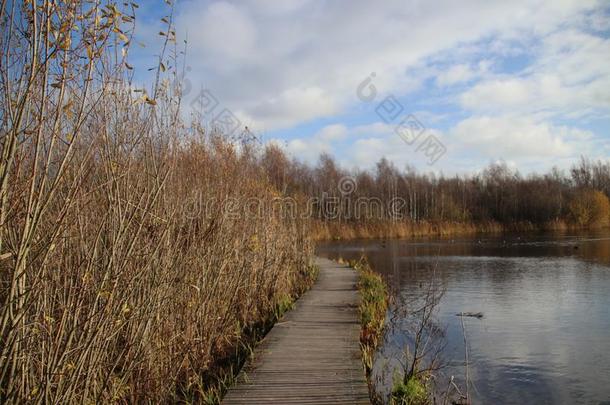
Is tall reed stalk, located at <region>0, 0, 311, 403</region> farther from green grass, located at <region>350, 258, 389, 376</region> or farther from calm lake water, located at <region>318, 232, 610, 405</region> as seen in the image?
calm lake water, located at <region>318, 232, 610, 405</region>

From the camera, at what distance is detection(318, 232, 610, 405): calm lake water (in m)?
5.69

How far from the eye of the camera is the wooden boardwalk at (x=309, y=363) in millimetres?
4098

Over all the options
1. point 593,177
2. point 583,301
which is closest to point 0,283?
point 583,301

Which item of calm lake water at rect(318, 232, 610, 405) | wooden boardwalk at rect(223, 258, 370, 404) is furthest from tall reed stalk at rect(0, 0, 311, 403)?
calm lake water at rect(318, 232, 610, 405)

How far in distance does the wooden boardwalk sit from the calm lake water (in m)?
0.67

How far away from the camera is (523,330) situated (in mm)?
8047

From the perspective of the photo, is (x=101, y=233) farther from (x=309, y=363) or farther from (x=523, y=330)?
(x=523, y=330)

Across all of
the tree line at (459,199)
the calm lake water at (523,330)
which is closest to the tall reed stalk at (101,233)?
the calm lake water at (523,330)

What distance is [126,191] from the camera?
325cm

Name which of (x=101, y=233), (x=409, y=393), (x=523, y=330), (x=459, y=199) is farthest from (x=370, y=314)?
(x=459, y=199)

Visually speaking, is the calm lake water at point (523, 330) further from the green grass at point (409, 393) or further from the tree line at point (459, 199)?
the tree line at point (459, 199)

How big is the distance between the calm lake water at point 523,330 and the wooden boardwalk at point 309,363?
0.67m

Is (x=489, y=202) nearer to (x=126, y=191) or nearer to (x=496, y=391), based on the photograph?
(x=496, y=391)

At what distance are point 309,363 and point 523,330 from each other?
4.74 metres
